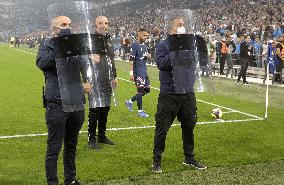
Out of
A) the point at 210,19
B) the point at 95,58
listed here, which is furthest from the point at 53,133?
the point at 210,19

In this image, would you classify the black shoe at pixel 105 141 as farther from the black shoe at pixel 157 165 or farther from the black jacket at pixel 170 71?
the black jacket at pixel 170 71

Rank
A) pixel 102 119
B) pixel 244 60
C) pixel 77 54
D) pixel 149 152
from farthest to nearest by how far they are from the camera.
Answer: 1. pixel 244 60
2. pixel 102 119
3. pixel 149 152
4. pixel 77 54

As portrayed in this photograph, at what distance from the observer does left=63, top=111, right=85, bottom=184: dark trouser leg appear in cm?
547

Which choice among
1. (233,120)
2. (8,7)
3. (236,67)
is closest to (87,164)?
(233,120)

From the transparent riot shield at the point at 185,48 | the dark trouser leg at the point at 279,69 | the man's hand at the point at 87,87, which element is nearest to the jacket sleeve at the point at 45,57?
the man's hand at the point at 87,87

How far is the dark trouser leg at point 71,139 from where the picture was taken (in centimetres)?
547

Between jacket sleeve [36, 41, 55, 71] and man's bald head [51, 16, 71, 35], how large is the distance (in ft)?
0.76

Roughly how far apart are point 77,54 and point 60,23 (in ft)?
1.28

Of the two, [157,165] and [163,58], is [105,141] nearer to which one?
[157,165]

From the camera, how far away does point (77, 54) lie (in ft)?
16.0

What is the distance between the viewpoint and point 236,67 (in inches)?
901

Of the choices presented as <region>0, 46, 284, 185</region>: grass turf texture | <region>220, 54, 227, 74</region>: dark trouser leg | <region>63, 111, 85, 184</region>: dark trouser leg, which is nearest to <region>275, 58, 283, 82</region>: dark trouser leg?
<region>220, 54, 227, 74</region>: dark trouser leg

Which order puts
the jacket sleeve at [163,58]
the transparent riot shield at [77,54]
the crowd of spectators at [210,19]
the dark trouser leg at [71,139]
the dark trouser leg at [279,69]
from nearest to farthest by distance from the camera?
the transparent riot shield at [77,54] → the dark trouser leg at [71,139] → the jacket sleeve at [163,58] → the crowd of spectators at [210,19] → the dark trouser leg at [279,69]

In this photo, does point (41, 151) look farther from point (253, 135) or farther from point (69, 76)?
point (253, 135)
